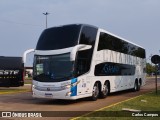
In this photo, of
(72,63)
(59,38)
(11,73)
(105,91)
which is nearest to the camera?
(72,63)

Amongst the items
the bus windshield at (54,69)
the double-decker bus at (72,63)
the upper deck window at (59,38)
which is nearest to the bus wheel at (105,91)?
the double-decker bus at (72,63)

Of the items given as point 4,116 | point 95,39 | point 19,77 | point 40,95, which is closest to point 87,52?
point 95,39

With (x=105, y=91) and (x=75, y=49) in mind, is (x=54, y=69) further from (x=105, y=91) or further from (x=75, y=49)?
(x=105, y=91)

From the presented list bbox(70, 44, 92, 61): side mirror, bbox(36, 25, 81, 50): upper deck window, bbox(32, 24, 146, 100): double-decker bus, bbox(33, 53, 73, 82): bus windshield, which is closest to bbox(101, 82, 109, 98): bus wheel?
bbox(32, 24, 146, 100): double-decker bus

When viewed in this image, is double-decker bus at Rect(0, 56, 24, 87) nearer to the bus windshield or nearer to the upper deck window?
the upper deck window

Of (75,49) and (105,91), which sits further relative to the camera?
(105,91)

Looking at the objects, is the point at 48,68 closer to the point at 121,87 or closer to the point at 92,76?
the point at 92,76

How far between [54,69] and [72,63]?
36.2 inches

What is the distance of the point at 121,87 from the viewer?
23297 mm

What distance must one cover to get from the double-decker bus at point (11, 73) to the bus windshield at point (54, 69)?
10736mm

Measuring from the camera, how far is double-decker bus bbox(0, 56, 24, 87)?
27.2 meters

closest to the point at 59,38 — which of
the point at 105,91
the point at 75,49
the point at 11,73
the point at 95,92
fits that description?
the point at 75,49

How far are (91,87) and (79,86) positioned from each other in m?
1.50

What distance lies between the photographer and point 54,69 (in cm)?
1647
